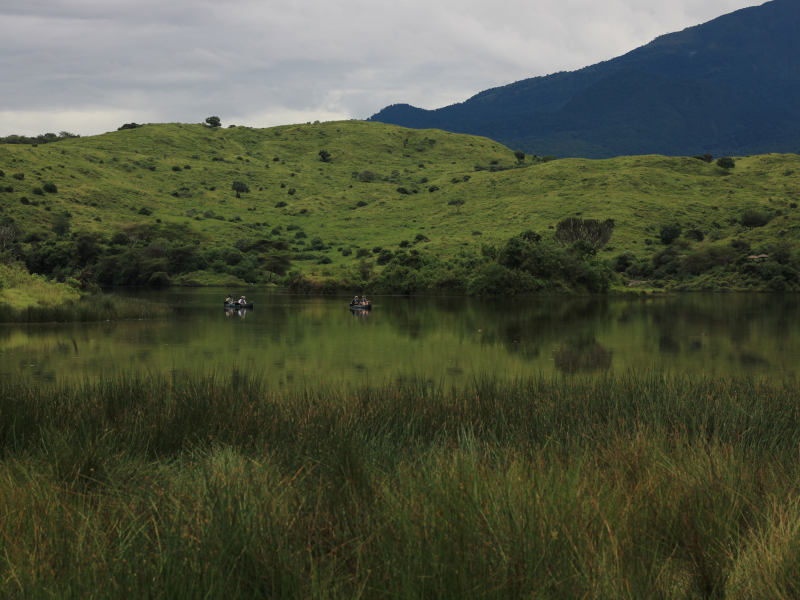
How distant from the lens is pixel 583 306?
66.6 m

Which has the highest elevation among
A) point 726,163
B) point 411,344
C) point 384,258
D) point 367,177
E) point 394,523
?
point 726,163

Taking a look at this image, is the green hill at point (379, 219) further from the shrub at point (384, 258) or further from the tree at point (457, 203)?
the shrub at point (384, 258)

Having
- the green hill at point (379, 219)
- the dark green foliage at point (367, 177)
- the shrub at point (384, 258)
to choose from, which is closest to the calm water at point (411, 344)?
A: the green hill at point (379, 219)

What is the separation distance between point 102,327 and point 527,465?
1512 inches

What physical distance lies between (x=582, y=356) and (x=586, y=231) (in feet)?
261

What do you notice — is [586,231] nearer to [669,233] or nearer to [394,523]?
[669,233]

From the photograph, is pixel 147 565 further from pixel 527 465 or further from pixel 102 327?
pixel 102 327

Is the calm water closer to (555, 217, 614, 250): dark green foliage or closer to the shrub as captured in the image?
(555, 217, 614, 250): dark green foliage

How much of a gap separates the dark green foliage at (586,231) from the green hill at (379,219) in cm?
345

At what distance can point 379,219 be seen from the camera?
152500mm

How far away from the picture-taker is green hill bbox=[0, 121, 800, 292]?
98312 mm

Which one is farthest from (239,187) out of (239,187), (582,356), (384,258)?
(582,356)

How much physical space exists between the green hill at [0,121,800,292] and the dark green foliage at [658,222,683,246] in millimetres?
355

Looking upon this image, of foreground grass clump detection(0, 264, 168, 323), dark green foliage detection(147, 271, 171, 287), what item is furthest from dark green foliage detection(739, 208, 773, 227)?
foreground grass clump detection(0, 264, 168, 323)
